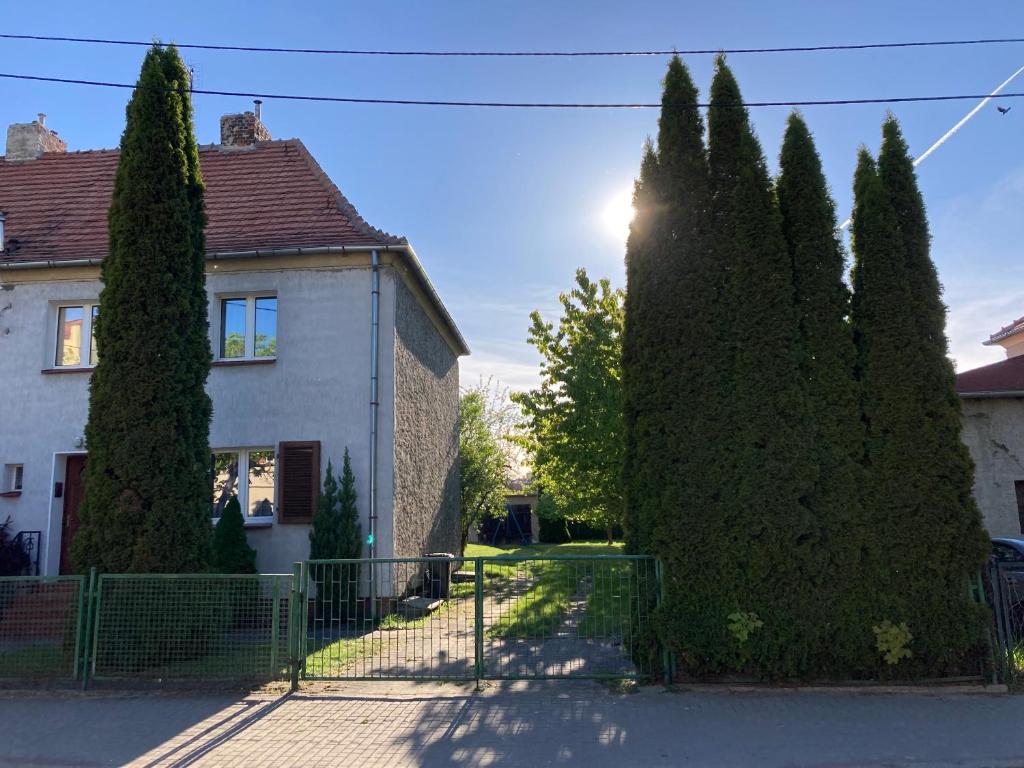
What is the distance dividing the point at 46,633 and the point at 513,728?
517 centimetres

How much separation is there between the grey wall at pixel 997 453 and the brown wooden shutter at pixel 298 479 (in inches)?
534

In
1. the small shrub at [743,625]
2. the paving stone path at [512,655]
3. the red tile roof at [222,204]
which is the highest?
the red tile roof at [222,204]

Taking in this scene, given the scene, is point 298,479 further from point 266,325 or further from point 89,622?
point 89,622

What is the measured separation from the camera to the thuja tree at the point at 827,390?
7.15 metres

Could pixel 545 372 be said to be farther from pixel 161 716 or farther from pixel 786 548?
pixel 161 716

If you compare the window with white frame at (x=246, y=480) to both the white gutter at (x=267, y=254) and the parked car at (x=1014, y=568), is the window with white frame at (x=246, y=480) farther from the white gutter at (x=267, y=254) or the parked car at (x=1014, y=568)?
the parked car at (x=1014, y=568)

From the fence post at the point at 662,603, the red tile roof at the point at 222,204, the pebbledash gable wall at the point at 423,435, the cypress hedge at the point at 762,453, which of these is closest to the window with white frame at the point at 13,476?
the red tile roof at the point at 222,204

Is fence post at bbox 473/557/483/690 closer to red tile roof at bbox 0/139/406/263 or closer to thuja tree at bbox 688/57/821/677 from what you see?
thuja tree at bbox 688/57/821/677

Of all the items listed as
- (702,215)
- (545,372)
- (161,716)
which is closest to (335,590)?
(161,716)

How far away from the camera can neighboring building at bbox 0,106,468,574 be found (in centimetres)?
1141

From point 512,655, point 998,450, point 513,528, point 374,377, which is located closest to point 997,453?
point 998,450

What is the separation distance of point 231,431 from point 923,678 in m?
9.99

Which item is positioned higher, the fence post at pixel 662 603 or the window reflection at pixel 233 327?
the window reflection at pixel 233 327

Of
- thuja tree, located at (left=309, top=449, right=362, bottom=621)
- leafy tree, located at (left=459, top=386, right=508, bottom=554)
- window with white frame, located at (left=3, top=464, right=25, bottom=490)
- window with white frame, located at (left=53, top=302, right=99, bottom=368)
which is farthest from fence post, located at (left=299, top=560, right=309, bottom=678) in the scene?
leafy tree, located at (left=459, top=386, right=508, bottom=554)
